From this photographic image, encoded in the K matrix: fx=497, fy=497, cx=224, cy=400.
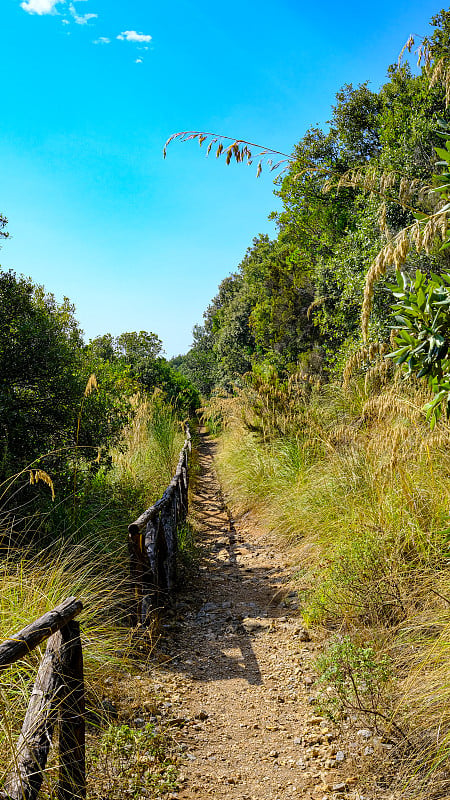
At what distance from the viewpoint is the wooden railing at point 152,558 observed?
4.30m

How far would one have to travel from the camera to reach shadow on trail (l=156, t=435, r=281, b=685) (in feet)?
13.4

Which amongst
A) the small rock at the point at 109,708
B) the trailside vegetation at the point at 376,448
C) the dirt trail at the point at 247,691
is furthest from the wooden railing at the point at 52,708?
the trailside vegetation at the point at 376,448

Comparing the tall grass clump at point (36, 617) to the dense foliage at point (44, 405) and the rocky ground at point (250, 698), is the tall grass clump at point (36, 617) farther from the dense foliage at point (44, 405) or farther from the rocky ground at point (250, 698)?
the dense foliage at point (44, 405)

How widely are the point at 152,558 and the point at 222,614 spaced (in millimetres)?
999

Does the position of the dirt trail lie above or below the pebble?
below

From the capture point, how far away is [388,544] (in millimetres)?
4047

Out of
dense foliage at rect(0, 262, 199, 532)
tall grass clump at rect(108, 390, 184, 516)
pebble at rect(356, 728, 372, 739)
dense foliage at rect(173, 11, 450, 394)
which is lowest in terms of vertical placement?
pebble at rect(356, 728, 372, 739)

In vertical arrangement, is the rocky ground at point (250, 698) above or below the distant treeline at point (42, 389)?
below

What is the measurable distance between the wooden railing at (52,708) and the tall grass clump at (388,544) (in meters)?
1.60

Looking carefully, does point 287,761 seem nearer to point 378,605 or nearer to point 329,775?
point 329,775

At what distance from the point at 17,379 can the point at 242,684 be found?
3.84m

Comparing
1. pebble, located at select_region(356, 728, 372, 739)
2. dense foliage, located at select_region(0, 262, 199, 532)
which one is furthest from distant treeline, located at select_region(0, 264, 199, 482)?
pebble, located at select_region(356, 728, 372, 739)

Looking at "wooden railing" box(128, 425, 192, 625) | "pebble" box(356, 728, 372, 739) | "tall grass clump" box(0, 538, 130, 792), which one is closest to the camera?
"tall grass clump" box(0, 538, 130, 792)

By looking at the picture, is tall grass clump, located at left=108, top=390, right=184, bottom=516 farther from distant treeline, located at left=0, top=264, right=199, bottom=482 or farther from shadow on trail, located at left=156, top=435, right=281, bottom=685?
shadow on trail, located at left=156, top=435, right=281, bottom=685
